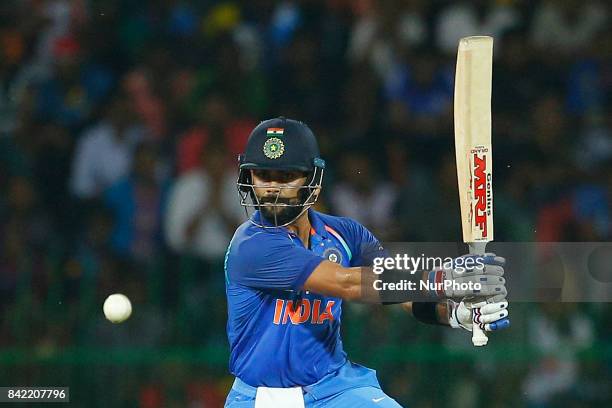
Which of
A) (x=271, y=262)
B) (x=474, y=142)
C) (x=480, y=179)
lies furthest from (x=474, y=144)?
(x=271, y=262)

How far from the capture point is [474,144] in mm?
4730

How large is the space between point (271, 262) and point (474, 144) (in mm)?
986

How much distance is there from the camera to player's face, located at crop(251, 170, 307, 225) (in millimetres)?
4867

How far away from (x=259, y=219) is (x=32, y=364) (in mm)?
2883

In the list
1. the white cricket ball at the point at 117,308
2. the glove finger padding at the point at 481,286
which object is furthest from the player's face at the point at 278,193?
the white cricket ball at the point at 117,308

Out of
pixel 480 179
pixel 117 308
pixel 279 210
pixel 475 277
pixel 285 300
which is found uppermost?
pixel 480 179

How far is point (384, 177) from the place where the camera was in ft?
27.6

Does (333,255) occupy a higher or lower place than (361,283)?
higher

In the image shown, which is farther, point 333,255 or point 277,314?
point 333,255

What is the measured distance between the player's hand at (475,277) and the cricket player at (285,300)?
23 cm

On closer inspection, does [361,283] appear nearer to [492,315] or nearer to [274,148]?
[492,315]

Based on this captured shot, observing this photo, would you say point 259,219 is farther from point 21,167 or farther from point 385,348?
point 21,167

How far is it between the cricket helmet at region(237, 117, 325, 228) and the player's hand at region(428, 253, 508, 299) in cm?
76

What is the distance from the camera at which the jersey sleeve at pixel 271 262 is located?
4754mm
